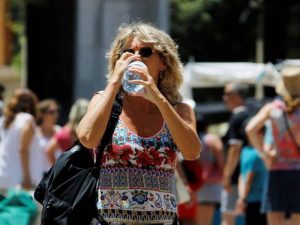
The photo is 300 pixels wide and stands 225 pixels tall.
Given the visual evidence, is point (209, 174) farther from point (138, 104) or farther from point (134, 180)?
point (134, 180)

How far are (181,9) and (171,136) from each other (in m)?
22.9

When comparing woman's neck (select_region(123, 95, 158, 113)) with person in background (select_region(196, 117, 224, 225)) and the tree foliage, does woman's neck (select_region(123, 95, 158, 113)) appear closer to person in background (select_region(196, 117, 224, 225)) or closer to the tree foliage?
person in background (select_region(196, 117, 224, 225))

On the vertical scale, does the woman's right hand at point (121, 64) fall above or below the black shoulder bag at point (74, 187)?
above

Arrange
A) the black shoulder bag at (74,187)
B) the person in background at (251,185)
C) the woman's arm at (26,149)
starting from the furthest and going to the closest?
1. the person in background at (251,185)
2. the woman's arm at (26,149)
3. the black shoulder bag at (74,187)

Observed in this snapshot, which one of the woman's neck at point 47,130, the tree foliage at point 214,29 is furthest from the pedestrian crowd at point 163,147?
the tree foliage at point 214,29

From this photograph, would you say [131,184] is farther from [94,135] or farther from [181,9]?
[181,9]

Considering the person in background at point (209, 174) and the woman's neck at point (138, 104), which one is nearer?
the woman's neck at point (138, 104)

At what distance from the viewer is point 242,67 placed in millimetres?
17250

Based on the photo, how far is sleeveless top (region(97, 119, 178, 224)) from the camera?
175 inches

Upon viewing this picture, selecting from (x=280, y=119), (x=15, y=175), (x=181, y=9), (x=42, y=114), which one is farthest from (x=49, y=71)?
(x=181, y=9)

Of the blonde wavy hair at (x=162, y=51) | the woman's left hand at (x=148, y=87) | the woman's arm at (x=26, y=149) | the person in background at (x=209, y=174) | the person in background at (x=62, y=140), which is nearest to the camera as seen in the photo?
the woman's left hand at (x=148, y=87)

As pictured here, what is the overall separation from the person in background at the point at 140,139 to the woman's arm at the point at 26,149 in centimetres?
478

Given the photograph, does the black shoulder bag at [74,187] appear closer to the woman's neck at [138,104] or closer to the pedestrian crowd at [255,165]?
the woman's neck at [138,104]

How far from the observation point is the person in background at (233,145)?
10.1 metres
